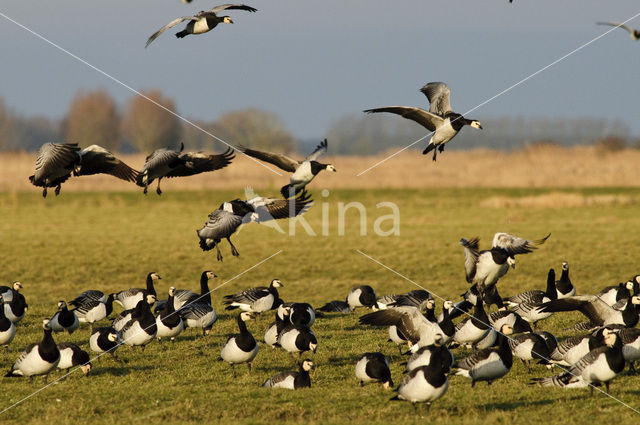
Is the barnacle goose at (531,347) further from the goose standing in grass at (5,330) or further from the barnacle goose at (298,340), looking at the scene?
→ the goose standing in grass at (5,330)

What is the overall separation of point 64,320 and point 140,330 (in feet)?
7.82

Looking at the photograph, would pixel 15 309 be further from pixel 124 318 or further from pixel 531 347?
pixel 531 347

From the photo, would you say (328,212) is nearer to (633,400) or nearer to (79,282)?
(79,282)

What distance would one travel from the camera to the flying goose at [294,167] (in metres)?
13.9

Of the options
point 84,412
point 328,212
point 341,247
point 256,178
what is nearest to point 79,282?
point 341,247

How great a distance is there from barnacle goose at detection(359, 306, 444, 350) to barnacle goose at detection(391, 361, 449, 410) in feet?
7.14

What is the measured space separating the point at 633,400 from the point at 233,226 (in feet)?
23.1

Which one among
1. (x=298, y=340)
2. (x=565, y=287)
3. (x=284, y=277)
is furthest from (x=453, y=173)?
(x=298, y=340)

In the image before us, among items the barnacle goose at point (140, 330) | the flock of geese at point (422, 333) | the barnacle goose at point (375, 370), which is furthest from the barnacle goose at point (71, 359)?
the barnacle goose at point (375, 370)

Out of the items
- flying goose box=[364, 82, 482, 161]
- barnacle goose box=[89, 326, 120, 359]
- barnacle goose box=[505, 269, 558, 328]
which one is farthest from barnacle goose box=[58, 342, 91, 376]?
barnacle goose box=[505, 269, 558, 328]

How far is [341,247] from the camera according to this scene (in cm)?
3216

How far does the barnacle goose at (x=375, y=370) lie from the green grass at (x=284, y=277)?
0.24 meters

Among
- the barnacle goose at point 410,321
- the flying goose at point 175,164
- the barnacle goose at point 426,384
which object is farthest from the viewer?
the flying goose at point 175,164

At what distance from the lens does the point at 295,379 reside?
460 inches
